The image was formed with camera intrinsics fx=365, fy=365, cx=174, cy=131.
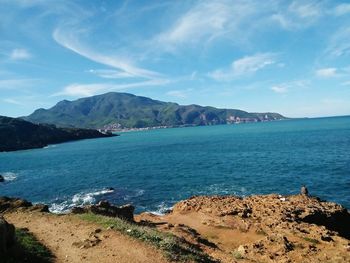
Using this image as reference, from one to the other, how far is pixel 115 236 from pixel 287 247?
16716 mm

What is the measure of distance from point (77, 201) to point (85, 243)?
43450mm

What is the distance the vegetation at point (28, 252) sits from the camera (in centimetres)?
2072

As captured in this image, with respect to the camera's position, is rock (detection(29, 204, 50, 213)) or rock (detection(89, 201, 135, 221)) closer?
rock (detection(29, 204, 50, 213))

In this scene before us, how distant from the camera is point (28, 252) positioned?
22078 millimetres

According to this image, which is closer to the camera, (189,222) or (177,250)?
(177,250)

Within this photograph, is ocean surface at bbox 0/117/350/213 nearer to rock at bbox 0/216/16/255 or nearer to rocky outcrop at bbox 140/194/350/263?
rocky outcrop at bbox 140/194/350/263

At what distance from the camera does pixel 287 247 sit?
1326 inches

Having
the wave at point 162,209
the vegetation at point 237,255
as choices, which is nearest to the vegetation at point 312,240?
the vegetation at point 237,255

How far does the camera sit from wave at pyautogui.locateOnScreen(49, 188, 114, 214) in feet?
201

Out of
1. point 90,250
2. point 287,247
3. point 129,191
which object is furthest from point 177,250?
point 129,191

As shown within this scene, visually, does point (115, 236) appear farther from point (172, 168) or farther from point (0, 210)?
point (172, 168)

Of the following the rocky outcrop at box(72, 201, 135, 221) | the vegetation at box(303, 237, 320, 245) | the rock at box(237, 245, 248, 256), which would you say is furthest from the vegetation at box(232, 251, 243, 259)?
the rocky outcrop at box(72, 201, 135, 221)

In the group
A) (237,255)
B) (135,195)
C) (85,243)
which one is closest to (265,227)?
(237,255)

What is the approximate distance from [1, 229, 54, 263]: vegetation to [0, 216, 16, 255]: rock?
1.16 feet
